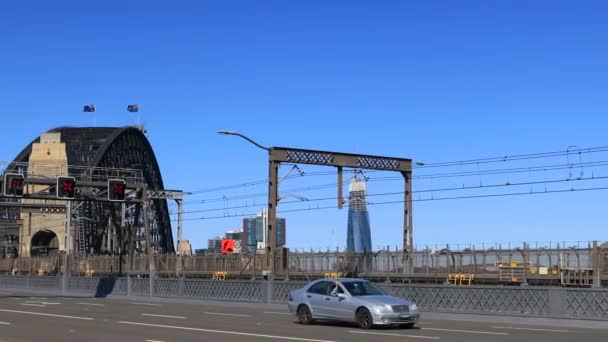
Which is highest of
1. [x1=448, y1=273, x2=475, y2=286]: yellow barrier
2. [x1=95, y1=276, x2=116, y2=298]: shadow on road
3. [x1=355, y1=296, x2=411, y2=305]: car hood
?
[x1=355, y1=296, x2=411, y2=305]: car hood

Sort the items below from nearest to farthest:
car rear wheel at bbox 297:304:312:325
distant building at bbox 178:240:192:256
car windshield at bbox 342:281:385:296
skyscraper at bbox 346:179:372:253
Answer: car windshield at bbox 342:281:385:296
car rear wheel at bbox 297:304:312:325
distant building at bbox 178:240:192:256
skyscraper at bbox 346:179:372:253

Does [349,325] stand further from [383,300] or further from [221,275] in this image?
[221,275]

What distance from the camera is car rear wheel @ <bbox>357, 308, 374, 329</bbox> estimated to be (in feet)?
72.7

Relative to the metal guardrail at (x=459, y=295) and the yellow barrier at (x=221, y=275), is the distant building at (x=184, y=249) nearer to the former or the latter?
the yellow barrier at (x=221, y=275)

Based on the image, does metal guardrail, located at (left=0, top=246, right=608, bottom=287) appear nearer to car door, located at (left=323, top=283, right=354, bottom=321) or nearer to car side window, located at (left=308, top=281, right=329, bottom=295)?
car side window, located at (left=308, top=281, right=329, bottom=295)

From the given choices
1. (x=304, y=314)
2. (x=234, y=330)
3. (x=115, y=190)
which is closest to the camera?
(x=234, y=330)

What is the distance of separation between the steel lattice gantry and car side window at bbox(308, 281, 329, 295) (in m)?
84.3

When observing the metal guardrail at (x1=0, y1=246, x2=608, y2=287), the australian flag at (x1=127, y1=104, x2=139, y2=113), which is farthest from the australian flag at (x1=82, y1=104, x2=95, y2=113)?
the metal guardrail at (x1=0, y1=246, x2=608, y2=287)

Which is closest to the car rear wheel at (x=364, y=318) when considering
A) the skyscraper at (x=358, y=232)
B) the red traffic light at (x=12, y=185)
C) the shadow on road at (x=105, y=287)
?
the red traffic light at (x=12, y=185)

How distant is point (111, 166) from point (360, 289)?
104 metres

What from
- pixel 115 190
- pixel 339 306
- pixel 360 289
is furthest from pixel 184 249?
pixel 360 289

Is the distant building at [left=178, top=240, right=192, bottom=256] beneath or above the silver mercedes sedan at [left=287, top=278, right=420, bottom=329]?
above

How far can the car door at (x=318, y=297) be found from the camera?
78.0 feet

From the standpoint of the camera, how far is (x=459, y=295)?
30.2 metres
